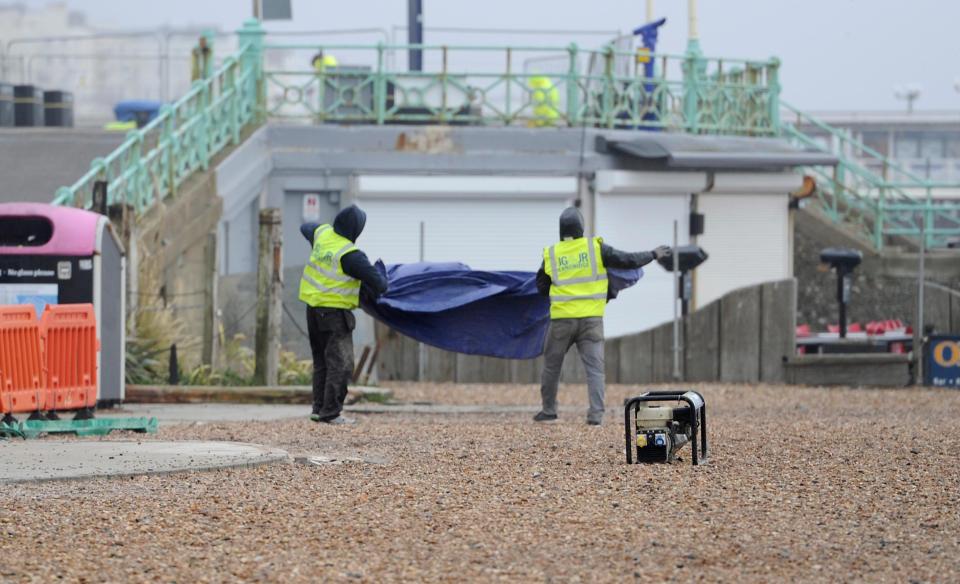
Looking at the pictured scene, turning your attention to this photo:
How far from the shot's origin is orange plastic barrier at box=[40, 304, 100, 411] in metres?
13.8

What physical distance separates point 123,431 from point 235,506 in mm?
4582

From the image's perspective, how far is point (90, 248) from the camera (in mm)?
15086

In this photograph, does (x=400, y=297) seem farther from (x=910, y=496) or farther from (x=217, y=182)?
(x=910, y=496)

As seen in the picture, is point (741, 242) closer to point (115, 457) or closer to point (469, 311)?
point (469, 311)

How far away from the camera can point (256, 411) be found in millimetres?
16250

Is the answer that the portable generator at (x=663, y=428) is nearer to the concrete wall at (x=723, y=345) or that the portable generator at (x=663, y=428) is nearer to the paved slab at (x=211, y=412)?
the paved slab at (x=211, y=412)

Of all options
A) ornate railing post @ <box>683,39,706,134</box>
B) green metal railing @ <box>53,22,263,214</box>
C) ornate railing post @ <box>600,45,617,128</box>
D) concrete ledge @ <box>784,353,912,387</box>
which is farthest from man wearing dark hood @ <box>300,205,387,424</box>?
ornate railing post @ <box>683,39,706,134</box>

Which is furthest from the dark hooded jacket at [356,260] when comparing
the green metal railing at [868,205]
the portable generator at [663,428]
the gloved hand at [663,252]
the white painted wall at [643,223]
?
the green metal railing at [868,205]

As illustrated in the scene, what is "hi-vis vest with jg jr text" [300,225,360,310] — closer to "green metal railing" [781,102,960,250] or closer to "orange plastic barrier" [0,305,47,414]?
"orange plastic barrier" [0,305,47,414]

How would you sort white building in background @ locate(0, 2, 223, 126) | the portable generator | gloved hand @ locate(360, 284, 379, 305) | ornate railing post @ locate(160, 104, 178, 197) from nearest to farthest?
the portable generator → gloved hand @ locate(360, 284, 379, 305) → ornate railing post @ locate(160, 104, 178, 197) → white building in background @ locate(0, 2, 223, 126)

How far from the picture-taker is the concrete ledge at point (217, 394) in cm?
1702

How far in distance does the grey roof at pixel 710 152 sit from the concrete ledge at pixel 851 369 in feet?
12.5

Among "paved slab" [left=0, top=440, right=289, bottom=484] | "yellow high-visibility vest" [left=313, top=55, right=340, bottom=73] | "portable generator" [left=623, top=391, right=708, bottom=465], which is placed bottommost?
"paved slab" [left=0, top=440, right=289, bottom=484]

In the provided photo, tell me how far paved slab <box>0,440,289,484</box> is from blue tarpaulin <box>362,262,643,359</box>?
545 centimetres
